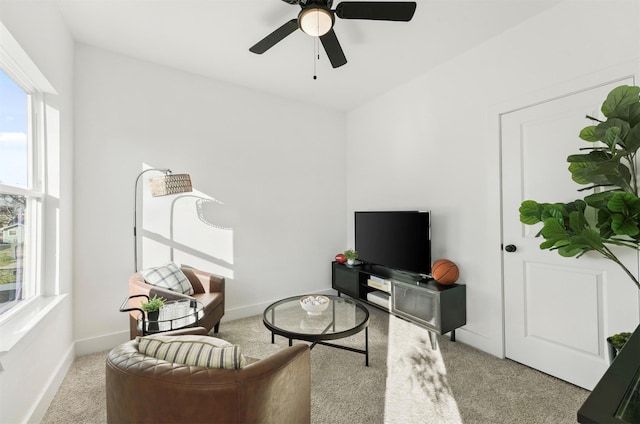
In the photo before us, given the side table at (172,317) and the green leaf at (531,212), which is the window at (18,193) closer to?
the side table at (172,317)

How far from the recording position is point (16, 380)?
60.0 inches

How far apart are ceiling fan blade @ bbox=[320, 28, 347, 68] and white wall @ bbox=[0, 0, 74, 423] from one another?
5.54ft

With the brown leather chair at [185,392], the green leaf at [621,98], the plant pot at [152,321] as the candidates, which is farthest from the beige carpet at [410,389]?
the green leaf at [621,98]

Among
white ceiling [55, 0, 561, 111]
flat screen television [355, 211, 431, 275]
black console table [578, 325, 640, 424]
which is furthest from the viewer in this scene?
flat screen television [355, 211, 431, 275]

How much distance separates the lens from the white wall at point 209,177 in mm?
2688

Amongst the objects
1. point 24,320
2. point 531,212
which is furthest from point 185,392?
→ point 531,212

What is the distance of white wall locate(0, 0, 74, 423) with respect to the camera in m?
1.51

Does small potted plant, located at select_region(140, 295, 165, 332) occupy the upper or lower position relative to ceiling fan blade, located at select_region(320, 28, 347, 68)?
lower

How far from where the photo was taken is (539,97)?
7.57 feet

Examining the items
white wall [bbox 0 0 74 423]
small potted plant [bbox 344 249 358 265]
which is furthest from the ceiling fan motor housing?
small potted plant [bbox 344 249 358 265]

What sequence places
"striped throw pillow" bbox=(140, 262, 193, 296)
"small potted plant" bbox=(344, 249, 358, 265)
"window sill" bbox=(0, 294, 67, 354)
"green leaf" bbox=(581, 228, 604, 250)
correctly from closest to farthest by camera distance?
"window sill" bbox=(0, 294, 67, 354), "green leaf" bbox=(581, 228, 604, 250), "striped throw pillow" bbox=(140, 262, 193, 296), "small potted plant" bbox=(344, 249, 358, 265)

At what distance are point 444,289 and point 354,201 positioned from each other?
6.29 ft

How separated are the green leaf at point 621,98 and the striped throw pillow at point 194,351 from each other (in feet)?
7.39

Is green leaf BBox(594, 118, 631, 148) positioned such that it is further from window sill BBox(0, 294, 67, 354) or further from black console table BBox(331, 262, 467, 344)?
window sill BBox(0, 294, 67, 354)
